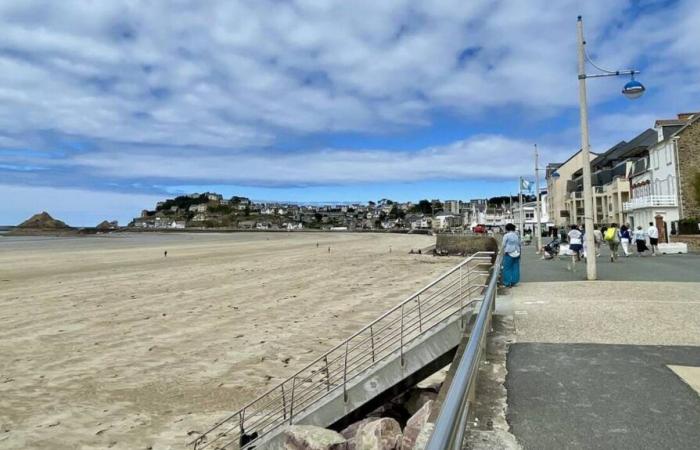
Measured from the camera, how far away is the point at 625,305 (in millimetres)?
8938

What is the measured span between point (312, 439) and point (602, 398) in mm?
3009

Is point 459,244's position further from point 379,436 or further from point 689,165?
point 379,436

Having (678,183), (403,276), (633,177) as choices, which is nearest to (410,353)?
(403,276)

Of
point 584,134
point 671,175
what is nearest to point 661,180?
point 671,175

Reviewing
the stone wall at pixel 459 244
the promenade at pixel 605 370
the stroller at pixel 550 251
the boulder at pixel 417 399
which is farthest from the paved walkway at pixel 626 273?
the stone wall at pixel 459 244

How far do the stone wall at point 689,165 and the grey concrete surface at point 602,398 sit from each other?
1539 inches

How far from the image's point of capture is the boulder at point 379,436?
5.43 m

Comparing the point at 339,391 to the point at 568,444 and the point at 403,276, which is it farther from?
the point at 403,276

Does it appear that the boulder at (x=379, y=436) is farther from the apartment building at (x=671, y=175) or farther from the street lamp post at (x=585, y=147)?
the apartment building at (x=671, y=175)

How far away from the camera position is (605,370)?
5105 millimetres

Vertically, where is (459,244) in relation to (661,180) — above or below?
below

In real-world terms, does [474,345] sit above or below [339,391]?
above

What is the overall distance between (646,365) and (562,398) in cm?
151

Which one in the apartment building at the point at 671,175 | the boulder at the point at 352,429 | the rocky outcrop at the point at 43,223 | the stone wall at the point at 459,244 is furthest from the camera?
the rocky outcrop at the point at 43,223
